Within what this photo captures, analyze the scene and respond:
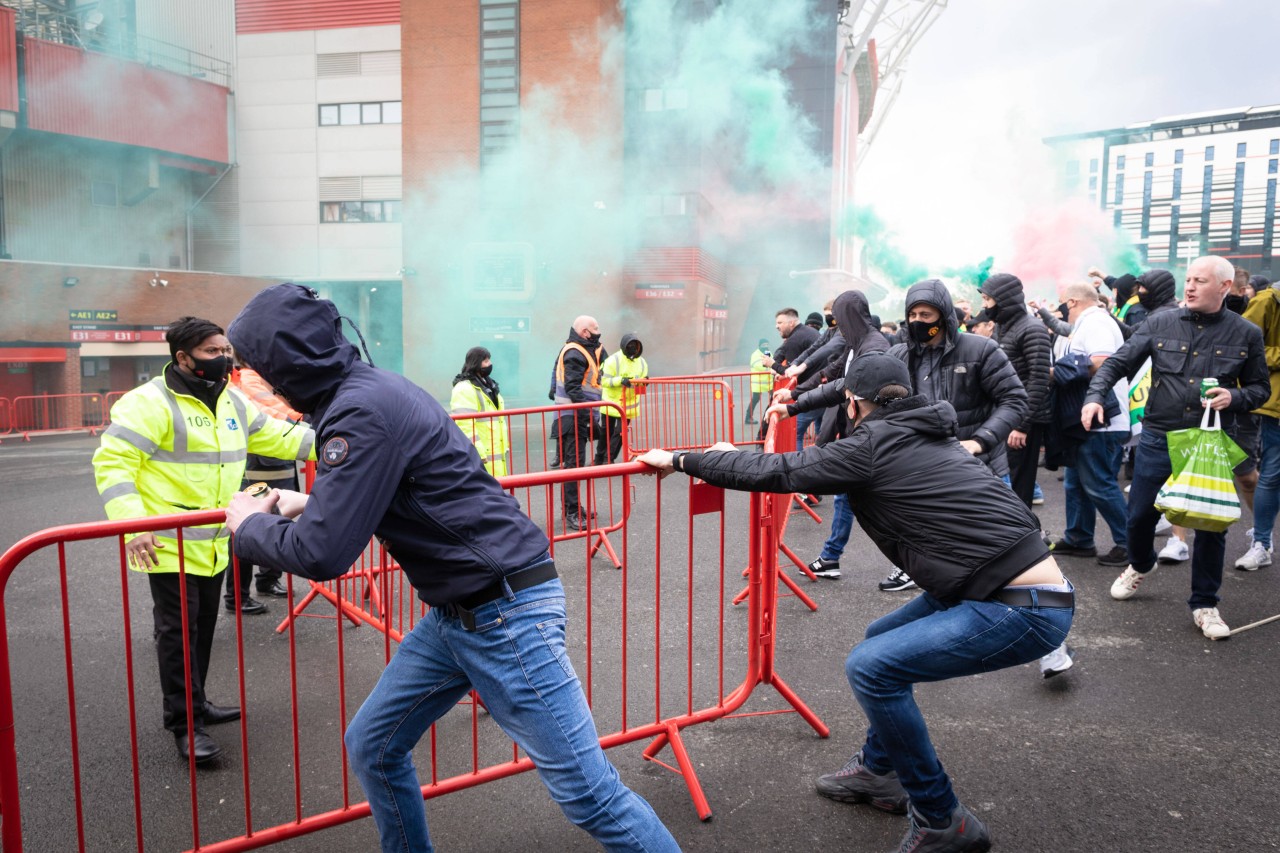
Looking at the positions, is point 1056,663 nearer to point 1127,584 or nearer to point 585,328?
point 1127,584

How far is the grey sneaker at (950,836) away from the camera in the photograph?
265 cm

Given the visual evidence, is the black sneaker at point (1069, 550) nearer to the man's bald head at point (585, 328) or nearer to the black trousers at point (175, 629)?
the man's bald head at point (585, 328)

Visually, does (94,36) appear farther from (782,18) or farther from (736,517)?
(736,517)

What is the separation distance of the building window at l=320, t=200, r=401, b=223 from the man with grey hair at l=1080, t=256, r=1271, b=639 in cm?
2814

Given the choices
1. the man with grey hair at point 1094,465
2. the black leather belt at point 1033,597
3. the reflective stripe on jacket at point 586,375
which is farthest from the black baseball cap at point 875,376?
the reflective stripe on jacket at point 586,375

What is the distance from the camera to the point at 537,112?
26781 mm

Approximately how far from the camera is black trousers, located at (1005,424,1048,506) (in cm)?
586

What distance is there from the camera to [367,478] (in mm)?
1907

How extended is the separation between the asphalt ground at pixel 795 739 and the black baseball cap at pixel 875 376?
3.56 ft

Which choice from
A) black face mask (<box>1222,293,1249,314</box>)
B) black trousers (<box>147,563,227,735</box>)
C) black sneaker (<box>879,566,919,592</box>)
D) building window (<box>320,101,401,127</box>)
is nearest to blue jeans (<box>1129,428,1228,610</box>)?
black sneaker (<box>879,566,919,592</box>)

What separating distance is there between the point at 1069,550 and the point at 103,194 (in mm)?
31398

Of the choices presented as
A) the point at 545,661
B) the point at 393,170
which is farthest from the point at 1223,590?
the point at 393,170

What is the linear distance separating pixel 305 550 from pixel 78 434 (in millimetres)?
20056

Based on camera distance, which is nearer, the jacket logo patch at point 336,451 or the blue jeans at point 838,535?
the jacket logo patch at point 336,451
